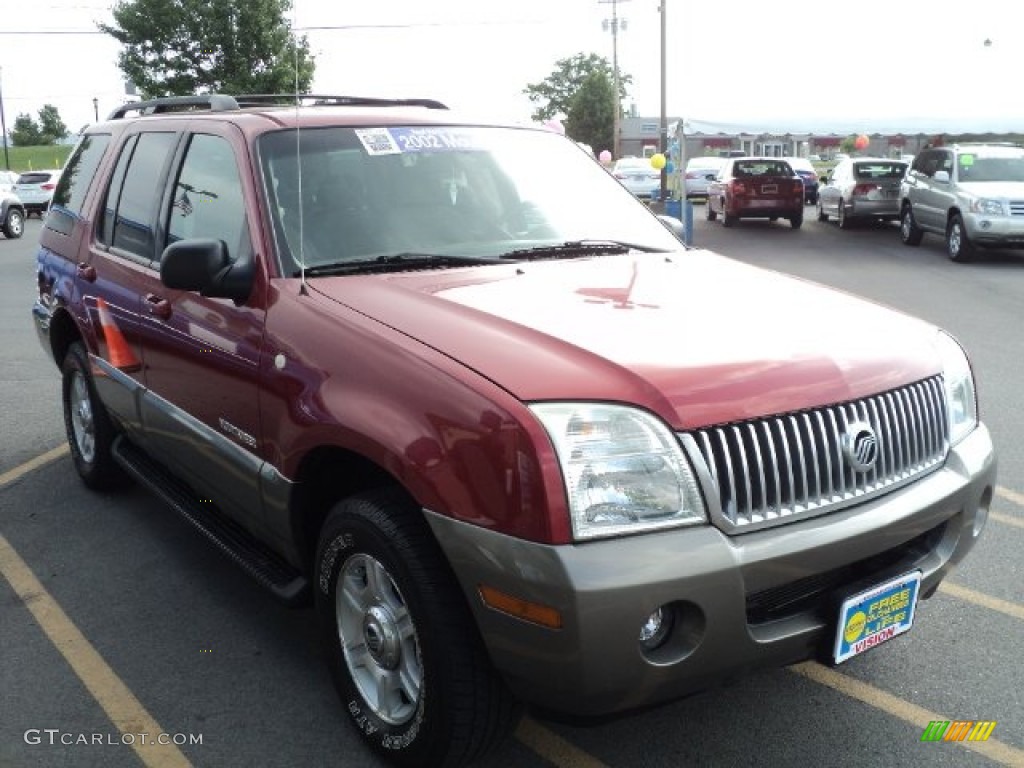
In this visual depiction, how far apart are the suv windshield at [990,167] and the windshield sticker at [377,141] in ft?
49.5

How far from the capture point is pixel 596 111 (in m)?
80.9

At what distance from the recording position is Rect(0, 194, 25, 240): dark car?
24.7 metres

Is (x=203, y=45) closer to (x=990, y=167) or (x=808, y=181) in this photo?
(x=808, y=181)

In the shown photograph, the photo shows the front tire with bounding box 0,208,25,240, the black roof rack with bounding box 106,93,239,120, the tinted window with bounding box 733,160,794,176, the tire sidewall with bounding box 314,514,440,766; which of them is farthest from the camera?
the front tire with bounding box 0,208,25,240

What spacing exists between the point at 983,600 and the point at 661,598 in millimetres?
2279

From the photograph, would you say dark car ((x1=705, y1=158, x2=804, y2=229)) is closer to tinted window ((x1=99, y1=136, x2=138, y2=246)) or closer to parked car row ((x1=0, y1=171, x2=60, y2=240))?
parked car row ((x1=0, y1=171, x2=60, y2=240))

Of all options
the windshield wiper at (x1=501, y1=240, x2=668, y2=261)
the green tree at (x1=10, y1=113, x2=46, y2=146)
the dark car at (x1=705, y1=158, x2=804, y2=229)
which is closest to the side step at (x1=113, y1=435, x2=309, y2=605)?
the windshield wiper at (x1=501, y1=240, x2=668, y2=261)

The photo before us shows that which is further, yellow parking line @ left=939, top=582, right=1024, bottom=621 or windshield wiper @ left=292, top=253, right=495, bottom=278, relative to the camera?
yellow parking line @ left=939, top=582, right=1024, bottom=621

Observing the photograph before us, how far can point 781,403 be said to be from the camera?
2.53m

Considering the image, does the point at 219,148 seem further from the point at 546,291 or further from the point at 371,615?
the point at 371,615

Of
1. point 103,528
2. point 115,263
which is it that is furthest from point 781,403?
point 103,528

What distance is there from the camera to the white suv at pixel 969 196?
1548cm

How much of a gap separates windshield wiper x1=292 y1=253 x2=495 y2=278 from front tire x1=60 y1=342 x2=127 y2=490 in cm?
216

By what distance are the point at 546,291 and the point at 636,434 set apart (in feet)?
2.92
